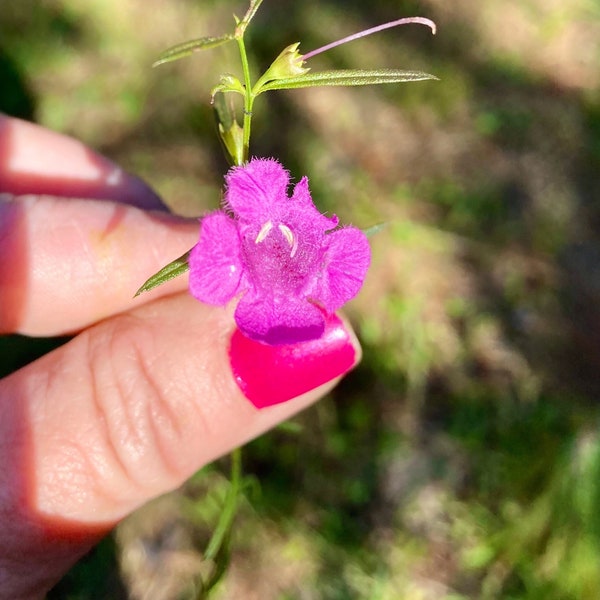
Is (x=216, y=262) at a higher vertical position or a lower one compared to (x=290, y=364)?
higher

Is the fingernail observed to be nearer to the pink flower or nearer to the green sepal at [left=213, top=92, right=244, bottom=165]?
the pink flower

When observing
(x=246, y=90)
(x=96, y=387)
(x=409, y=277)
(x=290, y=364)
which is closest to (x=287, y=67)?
(x=246, y=90)

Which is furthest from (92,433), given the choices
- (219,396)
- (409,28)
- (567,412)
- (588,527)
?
(409,28)

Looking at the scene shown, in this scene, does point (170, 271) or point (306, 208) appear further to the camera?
point (306, 208)

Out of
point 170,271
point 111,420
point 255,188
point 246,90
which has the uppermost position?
point 246,90

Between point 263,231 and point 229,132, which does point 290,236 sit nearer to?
point 263,231

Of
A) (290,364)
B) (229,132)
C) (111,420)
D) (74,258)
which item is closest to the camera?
(229,132)

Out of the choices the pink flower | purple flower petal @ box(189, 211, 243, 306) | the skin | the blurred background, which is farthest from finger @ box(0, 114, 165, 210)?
purple flower petal @ box(189, 211, 243, 306)

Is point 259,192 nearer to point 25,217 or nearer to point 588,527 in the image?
point 25,217

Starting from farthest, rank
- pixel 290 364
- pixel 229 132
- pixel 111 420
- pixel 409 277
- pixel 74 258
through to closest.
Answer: pixel 409 277 → pixel 74 258 → pixel 111 420 → pixel 290 364 → pixel 229 132
